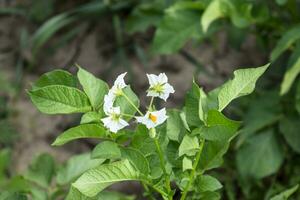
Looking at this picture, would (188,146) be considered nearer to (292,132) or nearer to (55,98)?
(55,98)

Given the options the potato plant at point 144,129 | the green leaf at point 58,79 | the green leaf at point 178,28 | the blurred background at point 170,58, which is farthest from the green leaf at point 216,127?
the green leaf at point 178,28

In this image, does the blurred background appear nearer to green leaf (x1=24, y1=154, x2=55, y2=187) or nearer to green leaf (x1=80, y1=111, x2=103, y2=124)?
green leaf (x1=24, y1=154, x2=55, y2=187)

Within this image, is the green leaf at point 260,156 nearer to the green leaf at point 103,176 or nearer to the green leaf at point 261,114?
the green leaf at point 261,114

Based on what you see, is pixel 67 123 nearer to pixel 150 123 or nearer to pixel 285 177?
pixel 285 177

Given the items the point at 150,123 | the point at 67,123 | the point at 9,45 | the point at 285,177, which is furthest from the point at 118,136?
the point at 9,45

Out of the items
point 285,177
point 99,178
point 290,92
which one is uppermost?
point 99,178

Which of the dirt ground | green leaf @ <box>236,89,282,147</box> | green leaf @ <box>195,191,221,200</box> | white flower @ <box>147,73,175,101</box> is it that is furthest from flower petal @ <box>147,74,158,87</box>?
the dirt ground

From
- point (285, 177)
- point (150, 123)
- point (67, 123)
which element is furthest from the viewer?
point (67, 123)
